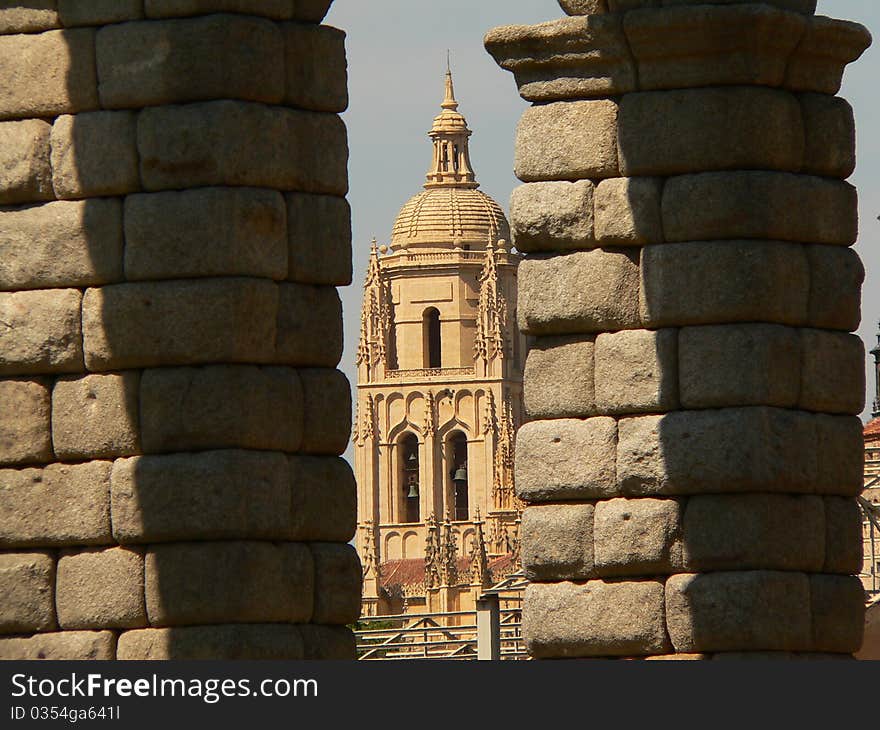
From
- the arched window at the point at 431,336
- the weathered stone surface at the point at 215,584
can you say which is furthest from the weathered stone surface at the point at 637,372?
the arched window at the point at 431,336

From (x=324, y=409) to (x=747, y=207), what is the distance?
1945 mm

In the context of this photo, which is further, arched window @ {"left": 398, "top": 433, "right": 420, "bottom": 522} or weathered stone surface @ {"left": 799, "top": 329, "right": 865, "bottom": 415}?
arched window @ {"left": 398, "top": 433, "right": 420, "bottom": 522}

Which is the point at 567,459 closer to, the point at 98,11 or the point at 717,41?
the point at 717,41

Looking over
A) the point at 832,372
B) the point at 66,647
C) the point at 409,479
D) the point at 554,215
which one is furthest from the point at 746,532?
the point at 409,479

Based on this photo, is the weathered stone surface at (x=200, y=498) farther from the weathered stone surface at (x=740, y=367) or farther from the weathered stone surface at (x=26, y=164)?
the weathered stone surface at (x=740, y=367)

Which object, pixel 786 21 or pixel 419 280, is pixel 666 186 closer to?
pixel 786 21

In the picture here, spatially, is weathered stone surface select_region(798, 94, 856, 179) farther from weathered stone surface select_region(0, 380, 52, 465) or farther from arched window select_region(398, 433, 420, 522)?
arched window select_region(398, 433, 420, 522)

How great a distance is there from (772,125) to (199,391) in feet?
8.79

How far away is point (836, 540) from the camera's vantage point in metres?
12.9

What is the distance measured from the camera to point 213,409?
12.2 metres

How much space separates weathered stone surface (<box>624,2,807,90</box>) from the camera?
1287 centimetres

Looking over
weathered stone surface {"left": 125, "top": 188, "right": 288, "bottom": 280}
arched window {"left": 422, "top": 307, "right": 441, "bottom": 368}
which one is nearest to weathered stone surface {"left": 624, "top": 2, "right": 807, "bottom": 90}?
weathered stone surface {"left": 125, "top": 188, "right": 288, "bottom": 280}

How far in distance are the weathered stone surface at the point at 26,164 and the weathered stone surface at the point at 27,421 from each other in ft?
2.57

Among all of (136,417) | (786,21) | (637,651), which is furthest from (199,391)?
(786,21)
